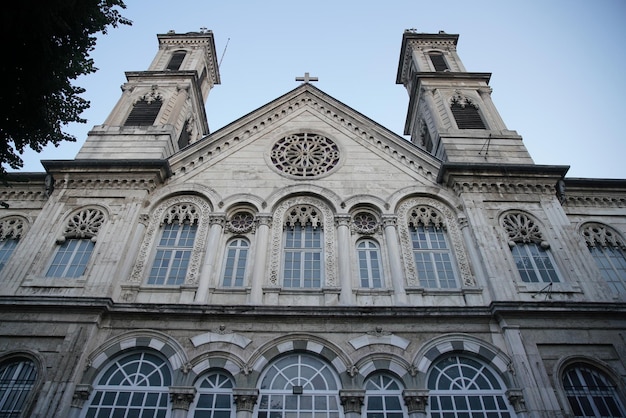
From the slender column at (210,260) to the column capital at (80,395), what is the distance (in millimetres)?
3571

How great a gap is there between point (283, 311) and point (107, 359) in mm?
4964

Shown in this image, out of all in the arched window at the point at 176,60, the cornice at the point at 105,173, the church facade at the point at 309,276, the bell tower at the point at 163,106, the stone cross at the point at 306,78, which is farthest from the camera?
the arched window at the point at 176,60

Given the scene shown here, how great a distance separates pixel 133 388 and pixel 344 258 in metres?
7.14

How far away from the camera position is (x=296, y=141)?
18.8 metres

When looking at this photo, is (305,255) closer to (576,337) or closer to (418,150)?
(418,150)

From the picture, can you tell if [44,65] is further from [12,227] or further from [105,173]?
[12,227]

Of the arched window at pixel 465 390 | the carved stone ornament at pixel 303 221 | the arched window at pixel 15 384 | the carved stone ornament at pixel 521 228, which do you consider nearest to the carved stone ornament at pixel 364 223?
the carved stone ornament at pixel 303 221

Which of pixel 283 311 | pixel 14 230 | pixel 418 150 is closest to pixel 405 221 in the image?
pixel 418 150

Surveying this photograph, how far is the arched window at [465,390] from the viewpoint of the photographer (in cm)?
1113

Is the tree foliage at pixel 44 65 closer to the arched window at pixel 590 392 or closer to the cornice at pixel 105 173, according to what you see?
the cornice at pixel 105 173

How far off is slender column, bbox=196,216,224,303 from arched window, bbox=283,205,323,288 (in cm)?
233

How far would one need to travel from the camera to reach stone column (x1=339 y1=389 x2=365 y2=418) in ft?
36.2

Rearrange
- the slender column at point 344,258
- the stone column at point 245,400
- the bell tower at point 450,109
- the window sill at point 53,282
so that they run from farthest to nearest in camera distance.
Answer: the bell tower at point 450,109
the slender column at point 344,258
the window sill at point 53,282
the stone column at point 245,400

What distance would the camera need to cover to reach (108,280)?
13203mm
